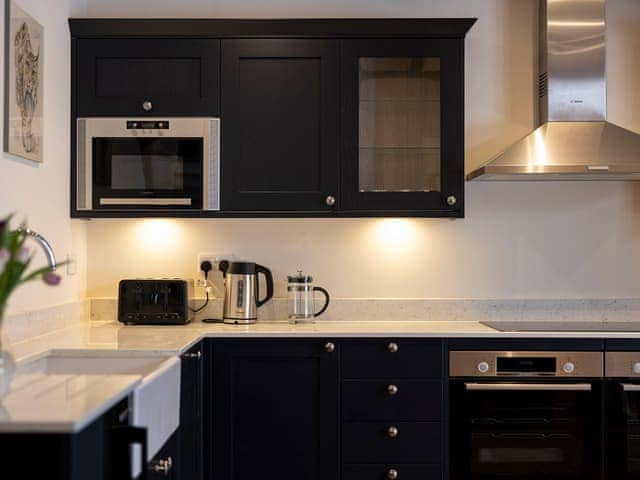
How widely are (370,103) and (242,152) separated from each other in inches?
23.6

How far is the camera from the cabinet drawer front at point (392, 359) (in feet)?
A: 10.2

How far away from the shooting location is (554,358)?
10.1 feet

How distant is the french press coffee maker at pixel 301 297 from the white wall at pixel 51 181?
97cm

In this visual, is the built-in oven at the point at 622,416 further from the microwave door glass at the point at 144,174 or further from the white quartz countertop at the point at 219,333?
the microwave door glass at the point at 144,174

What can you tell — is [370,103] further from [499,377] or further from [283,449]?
[283,449]

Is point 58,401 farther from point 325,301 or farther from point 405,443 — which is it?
point 325,301

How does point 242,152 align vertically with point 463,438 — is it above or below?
above

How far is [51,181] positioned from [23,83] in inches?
18.4

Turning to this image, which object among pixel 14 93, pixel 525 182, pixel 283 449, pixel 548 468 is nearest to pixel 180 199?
pixel 14 93

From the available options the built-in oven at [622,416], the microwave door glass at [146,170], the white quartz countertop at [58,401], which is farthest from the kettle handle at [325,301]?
the white quartz countertop at [58,401]

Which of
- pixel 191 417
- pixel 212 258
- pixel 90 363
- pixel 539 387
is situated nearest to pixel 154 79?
pixel 212 258

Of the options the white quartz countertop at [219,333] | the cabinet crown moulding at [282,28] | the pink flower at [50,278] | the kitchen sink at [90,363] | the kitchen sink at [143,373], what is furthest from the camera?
the cabinet crown moulding at [282,28]

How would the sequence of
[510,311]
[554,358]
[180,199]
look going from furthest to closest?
[510,311], [180,199], [554,358]

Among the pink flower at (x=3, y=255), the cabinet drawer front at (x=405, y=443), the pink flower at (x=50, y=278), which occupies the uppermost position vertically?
the pink flower at (x=3, y=255)
